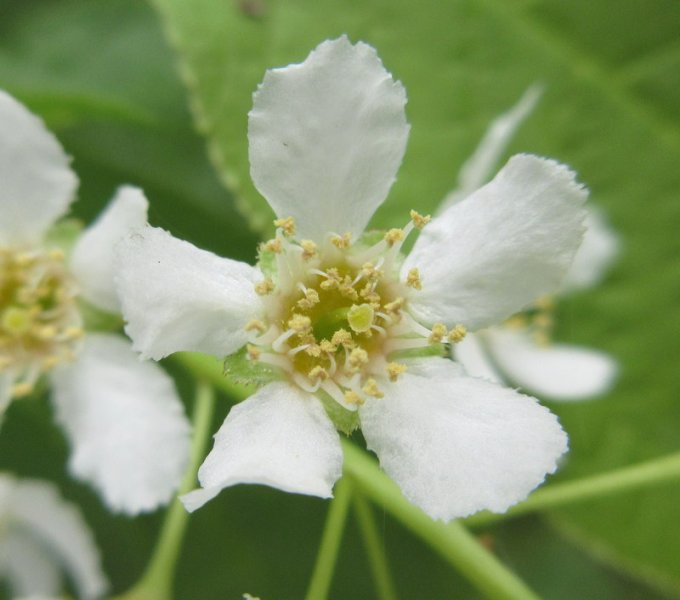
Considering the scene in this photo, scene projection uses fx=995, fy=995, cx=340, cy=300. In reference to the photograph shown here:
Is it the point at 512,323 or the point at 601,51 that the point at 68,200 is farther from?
the point at 601,51

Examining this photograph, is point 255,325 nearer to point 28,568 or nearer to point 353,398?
point 353,398

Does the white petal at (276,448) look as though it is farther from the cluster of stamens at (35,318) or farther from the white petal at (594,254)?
the white petal at (594,254)

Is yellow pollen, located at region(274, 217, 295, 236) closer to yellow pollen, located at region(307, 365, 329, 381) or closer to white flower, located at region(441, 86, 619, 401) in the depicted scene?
yellow pollen, located at region(307, 365, 329, 381)

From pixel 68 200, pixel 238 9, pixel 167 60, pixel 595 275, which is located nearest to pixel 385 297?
pixel 68 200

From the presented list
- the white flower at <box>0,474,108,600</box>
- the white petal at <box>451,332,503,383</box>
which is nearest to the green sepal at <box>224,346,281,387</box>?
the white petal at <box>451,332,503,383</box>

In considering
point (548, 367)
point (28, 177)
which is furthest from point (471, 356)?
point (28, 177)
